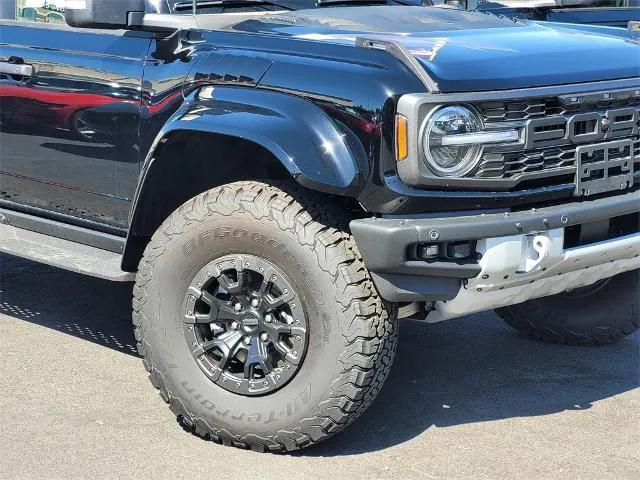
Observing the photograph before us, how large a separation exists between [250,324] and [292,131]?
72 centimetres

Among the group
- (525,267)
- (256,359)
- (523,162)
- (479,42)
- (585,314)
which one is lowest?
(585,314)

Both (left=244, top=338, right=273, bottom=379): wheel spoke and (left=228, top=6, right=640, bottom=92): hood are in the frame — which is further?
(left=244, top=338, right=273, bottom=379): wheel spoke

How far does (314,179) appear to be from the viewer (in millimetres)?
3678

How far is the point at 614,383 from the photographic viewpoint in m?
4.82

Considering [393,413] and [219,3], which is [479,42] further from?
[393,413]

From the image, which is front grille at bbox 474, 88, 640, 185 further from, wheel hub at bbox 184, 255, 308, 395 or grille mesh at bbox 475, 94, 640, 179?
wheel hub at bbox 184, 255, 308, 395

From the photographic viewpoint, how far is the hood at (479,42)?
3.81 meters

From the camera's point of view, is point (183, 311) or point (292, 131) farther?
point (183, 311)

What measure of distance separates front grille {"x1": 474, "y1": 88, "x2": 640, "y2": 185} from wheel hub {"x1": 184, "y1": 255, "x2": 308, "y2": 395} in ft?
2.64

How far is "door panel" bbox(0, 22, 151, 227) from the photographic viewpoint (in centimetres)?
439

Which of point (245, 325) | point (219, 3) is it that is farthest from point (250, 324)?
point (219, 3)

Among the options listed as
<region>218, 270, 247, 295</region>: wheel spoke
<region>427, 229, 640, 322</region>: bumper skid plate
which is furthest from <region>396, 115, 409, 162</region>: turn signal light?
<region>218, 270, 247, 295</region>: wheel spoke

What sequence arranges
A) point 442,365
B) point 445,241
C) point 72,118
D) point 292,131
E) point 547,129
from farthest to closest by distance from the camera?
point 442,365, point 72,118, point 547,129, point 292,131, point 445,241

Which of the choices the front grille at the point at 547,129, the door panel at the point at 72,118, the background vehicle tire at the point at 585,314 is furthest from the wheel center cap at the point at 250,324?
the background vehicle tire at the point at 585,314
